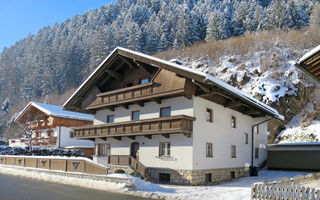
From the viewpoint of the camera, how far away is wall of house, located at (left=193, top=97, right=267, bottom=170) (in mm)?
20016

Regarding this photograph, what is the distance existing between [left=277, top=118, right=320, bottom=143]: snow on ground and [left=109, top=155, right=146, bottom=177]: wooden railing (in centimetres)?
2500

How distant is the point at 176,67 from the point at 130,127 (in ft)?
19.7

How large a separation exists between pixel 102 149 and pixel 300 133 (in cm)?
2659

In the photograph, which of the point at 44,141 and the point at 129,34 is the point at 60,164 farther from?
the point at 129,34

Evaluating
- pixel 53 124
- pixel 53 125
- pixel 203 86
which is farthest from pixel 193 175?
pixel 53 125

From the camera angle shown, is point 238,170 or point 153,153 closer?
point 153,153

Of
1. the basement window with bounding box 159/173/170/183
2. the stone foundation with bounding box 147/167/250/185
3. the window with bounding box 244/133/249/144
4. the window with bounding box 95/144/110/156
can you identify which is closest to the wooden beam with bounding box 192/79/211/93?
the stone foundation with bounding box 147/167/250/185

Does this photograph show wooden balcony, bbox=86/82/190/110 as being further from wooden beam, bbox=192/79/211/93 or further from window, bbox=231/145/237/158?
window, bbox=231/145/237/158

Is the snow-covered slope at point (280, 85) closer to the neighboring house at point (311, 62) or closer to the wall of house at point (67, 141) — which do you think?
the wall of house at point (67, 141)

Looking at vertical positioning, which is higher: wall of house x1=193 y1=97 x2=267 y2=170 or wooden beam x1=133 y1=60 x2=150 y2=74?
wooden beam x1=133 y1=60 x2=150 y2=74

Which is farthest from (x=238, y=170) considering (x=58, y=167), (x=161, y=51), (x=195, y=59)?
(x=161, y=51)

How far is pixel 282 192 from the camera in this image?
35.5ft

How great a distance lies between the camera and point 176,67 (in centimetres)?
1944

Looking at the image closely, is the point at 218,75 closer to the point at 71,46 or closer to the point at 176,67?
the point at 176,67
